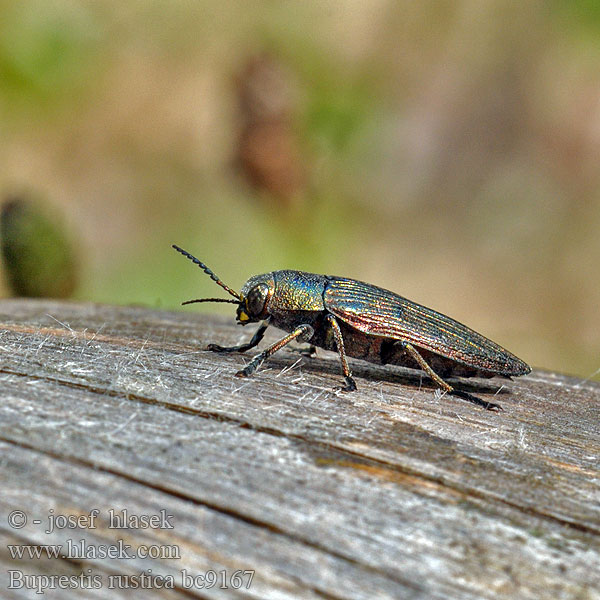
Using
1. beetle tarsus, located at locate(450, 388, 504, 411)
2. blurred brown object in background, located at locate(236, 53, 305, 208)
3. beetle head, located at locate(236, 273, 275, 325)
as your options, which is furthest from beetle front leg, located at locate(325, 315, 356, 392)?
blurred brown object in background, located at locate(236, 53, 305, 208)

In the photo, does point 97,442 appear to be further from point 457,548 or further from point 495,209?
point 495,209

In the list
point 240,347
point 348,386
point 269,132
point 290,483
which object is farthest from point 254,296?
point 269,132

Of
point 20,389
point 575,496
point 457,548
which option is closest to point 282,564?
point 457,548

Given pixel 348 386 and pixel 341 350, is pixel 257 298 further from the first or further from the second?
pixel 348 386

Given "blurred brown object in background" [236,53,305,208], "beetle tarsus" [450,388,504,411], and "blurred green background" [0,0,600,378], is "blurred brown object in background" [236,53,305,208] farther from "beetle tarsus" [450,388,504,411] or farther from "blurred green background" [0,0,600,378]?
"beetle tarsus" [450,388,504,411]

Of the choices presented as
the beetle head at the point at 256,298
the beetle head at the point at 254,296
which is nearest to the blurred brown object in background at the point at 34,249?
the beetle head at the point at 254,296
